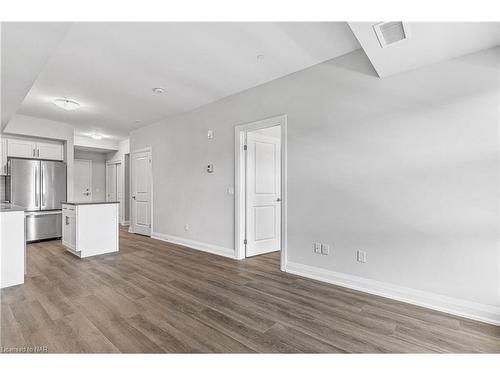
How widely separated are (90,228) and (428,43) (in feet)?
16.9

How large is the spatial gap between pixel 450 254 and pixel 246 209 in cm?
267

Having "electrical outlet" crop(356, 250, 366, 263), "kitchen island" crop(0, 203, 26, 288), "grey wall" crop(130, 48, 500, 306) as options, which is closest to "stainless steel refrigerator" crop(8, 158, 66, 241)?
"kitchen island" crop(0, 203, 26, 288)

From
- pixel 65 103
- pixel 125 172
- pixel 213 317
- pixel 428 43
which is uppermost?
pixel 65 103

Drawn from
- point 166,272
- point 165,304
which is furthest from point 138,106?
point 165,304

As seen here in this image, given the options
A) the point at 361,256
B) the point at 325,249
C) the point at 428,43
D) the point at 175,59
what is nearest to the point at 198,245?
the point at 325,249

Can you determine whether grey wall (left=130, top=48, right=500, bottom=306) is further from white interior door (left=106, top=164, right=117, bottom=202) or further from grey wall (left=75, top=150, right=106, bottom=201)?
grey wall (left=75, top=150, right=106, bottom=201)

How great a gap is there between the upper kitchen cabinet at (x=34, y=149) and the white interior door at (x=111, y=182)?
244 centimetres

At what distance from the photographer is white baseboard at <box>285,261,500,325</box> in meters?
2.19

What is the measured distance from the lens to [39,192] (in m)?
5.56

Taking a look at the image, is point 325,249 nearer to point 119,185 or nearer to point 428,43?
point 428,43

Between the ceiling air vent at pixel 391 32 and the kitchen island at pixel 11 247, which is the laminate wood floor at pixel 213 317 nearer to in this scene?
the kitchen island at pixel 11 247

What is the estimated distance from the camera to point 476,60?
7.43ft

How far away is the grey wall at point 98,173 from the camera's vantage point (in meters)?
8.59

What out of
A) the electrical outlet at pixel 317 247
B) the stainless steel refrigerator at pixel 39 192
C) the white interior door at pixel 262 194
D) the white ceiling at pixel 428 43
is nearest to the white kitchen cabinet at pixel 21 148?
the stainless steel refrigerator at pixel 39 192
